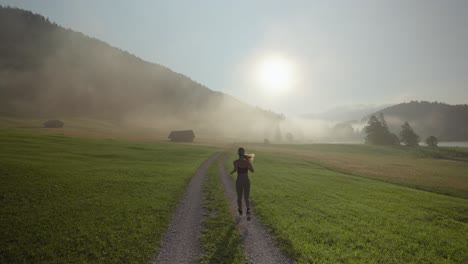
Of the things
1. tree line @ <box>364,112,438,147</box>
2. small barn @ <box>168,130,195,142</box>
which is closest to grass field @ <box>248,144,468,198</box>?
tree line @ <box>364,112,438,147</box>

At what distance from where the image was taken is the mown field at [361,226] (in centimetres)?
992

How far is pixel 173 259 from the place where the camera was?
354 inches

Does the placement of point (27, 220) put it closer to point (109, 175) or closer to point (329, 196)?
point (109, 175)

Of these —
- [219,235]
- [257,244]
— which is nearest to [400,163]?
[257,244]

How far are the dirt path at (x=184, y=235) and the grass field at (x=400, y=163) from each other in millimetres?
37093

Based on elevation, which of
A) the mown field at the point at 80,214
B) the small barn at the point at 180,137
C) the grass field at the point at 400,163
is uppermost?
the small barn at the point at 180,137

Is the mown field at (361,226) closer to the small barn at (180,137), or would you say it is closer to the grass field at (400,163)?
the grass field at (400,163)

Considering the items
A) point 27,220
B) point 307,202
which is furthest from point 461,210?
point 27,220

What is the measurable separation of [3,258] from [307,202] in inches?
741

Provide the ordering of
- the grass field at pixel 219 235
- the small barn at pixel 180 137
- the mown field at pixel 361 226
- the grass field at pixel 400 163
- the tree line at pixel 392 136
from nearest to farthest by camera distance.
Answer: the grass field at pixel 219 235
the mown field at pixel 361 226
the grass field at pixel 400 163
the tree line at pixel 392 136
the small barn at pixel 180 137

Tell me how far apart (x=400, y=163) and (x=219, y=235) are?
78.9 m

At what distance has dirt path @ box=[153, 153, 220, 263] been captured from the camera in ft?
30.1

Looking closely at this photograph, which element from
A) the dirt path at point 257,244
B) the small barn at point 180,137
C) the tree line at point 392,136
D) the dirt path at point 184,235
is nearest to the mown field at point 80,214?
the dirt path at point 184,235

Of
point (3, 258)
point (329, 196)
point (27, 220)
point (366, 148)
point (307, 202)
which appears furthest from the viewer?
point (366, 148)
